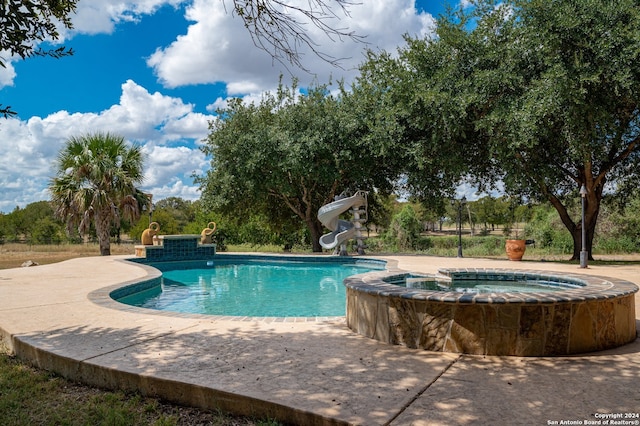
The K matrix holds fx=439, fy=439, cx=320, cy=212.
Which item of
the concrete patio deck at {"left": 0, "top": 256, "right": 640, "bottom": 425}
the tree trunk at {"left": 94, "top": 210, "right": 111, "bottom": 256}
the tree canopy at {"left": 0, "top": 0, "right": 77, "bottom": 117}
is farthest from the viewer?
the tree trunk at {"left": 94, "top": 210, "right": 111, "bottom": 256}

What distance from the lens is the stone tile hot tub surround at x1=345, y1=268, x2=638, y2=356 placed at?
4.14 metres

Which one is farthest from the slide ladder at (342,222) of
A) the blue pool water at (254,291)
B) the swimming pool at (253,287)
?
the blue pool water at (254,291)

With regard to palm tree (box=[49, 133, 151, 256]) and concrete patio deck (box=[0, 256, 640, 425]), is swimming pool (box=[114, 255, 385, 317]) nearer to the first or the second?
concrete patio deck (box=[0, 256, 640, 425])

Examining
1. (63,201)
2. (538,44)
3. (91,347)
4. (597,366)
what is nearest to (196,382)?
(91,347)

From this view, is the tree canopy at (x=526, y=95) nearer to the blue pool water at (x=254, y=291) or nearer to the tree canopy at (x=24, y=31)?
the blue pool water at (x=254, y=291)

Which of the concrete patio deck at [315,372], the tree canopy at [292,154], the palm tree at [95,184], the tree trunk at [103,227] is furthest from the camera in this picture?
the tree canopy at [292,154]

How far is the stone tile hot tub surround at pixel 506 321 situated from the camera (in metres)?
4.14

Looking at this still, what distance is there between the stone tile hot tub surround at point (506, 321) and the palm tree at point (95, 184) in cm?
1367

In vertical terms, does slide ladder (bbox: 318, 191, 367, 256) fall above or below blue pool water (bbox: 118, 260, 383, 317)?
above

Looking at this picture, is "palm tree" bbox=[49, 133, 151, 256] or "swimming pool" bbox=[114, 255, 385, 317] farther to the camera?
"palm tree" bbox=[49, 133, 151, 256]

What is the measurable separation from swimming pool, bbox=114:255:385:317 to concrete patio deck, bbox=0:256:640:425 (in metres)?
2.28

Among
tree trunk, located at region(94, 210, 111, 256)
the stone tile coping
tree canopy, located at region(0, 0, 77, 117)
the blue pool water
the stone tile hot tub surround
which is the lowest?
the blue pool water

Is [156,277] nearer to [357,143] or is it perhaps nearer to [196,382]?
[196,382]

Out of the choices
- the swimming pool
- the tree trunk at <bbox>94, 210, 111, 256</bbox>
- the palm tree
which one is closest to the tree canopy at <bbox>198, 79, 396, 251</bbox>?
the swimming pool
